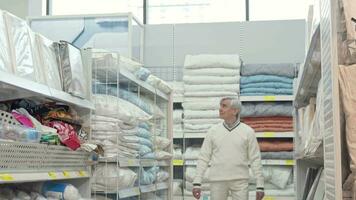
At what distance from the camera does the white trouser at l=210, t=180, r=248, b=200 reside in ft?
14.6

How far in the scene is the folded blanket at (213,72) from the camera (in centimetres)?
525

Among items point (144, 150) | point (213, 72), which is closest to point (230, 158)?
point (144, 150)

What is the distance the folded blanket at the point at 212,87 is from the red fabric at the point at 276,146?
0.57 meters

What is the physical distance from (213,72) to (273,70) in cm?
56

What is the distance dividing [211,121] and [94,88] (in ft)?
7.12

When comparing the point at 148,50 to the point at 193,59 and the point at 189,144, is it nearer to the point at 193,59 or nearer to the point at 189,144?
the point at 193,59

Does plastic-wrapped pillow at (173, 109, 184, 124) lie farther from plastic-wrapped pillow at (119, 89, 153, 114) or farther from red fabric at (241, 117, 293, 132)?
plastic-wrapped pillow at (119, 89, 153, 114)

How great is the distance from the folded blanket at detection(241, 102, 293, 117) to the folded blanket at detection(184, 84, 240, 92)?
0.72 feet

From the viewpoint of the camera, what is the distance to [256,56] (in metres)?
5.64

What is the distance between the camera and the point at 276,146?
5.22 meters

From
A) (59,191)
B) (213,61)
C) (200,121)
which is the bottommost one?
(59,191)

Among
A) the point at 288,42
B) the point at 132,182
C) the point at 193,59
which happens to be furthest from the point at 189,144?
the point at 132,182

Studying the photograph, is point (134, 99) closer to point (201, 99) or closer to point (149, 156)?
point (149, 156)

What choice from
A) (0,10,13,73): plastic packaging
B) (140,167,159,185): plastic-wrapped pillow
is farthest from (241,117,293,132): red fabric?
(0,10,13,73): plastic packaging
